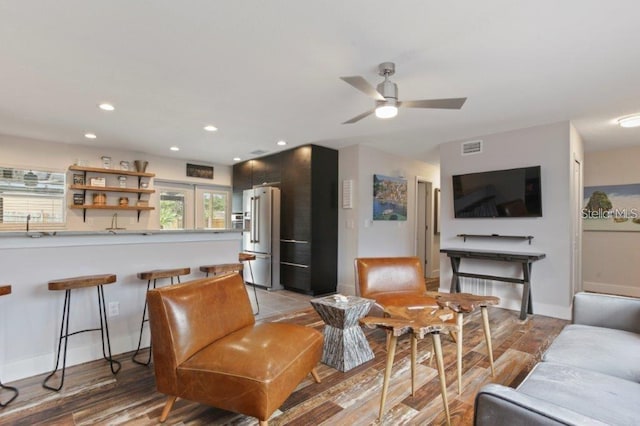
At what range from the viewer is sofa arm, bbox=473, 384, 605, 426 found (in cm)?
91

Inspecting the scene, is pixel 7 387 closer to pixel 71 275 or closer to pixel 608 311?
pixel 71 275

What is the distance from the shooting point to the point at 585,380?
4.89 feet

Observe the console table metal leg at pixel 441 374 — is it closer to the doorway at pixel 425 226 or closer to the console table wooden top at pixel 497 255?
the console table wooden top at pixel 497 255

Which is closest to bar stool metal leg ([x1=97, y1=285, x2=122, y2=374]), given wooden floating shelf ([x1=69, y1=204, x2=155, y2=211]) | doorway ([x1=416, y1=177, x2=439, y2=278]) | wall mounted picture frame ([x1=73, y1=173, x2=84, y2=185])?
wooden floating shelf ([x1=69, y1=204, x2=155, y2=211])

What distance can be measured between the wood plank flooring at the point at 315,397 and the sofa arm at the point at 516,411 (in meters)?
0.99

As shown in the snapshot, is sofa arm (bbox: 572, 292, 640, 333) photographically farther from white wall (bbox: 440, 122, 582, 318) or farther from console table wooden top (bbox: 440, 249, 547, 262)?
white wall (bbox: 440, 122, 582, 318)

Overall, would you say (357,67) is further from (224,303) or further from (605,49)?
(224,303)

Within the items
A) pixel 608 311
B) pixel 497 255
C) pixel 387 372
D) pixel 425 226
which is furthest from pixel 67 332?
pixel 425 226

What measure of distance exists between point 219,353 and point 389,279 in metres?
2.02

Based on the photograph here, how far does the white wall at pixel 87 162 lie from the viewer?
15.6 ft

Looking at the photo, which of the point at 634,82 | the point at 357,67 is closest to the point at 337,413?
the point at 357,67

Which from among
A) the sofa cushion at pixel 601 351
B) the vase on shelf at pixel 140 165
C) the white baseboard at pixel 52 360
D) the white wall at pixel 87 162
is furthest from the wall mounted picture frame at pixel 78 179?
the sofa cushion at pixel 601 351

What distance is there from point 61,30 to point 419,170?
18.4 ft

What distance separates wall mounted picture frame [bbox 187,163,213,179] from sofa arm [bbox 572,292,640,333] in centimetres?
630
